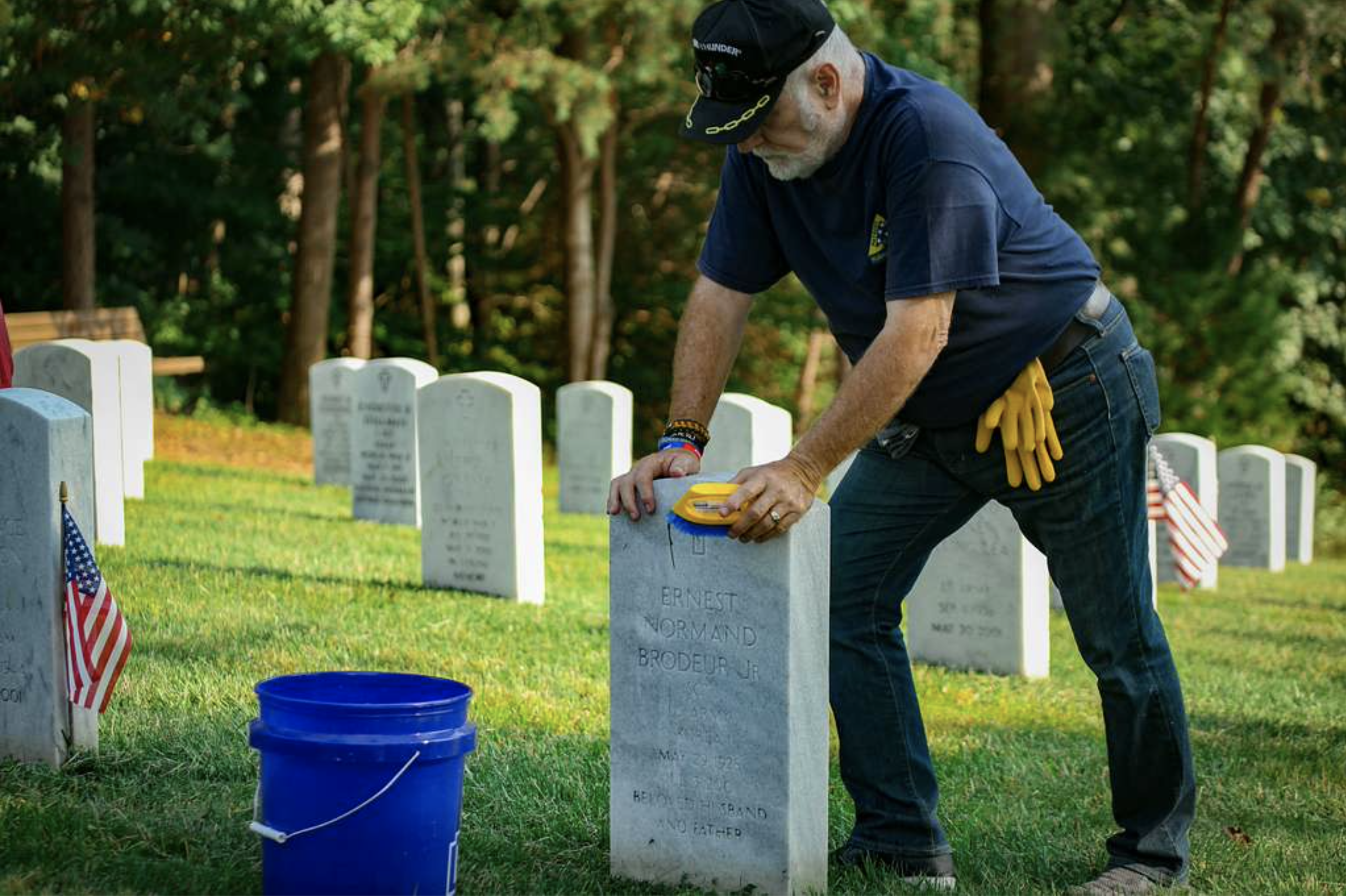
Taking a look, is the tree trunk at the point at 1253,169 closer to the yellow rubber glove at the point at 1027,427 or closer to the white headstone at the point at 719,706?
the yellow rubber glove at the point at 1027,427

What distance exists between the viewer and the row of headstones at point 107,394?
386 inches

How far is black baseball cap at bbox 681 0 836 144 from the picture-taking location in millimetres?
3756

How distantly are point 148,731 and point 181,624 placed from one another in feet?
6.39

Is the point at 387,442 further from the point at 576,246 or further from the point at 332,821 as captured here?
the point at 576,246

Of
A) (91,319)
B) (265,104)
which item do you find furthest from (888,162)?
(265,104)

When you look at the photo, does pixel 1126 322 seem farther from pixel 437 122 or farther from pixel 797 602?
pixel 437 122

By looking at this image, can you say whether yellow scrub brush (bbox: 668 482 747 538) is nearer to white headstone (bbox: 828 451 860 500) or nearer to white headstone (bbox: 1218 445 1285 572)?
white headstone (bbox: 828 451 860 500)

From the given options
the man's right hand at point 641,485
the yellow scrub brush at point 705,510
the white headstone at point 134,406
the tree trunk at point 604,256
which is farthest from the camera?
the tree trunk at point 604,256

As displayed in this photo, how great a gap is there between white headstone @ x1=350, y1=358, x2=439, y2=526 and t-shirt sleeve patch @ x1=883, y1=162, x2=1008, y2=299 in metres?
8.15

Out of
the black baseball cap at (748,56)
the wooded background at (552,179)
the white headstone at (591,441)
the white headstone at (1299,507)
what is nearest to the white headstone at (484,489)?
the white headstone at (591,441)

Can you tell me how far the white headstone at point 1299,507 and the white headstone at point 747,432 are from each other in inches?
299

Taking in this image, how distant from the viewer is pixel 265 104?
24.8m

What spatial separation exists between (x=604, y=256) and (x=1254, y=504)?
12.0 meters

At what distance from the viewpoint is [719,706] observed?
3934 mm
